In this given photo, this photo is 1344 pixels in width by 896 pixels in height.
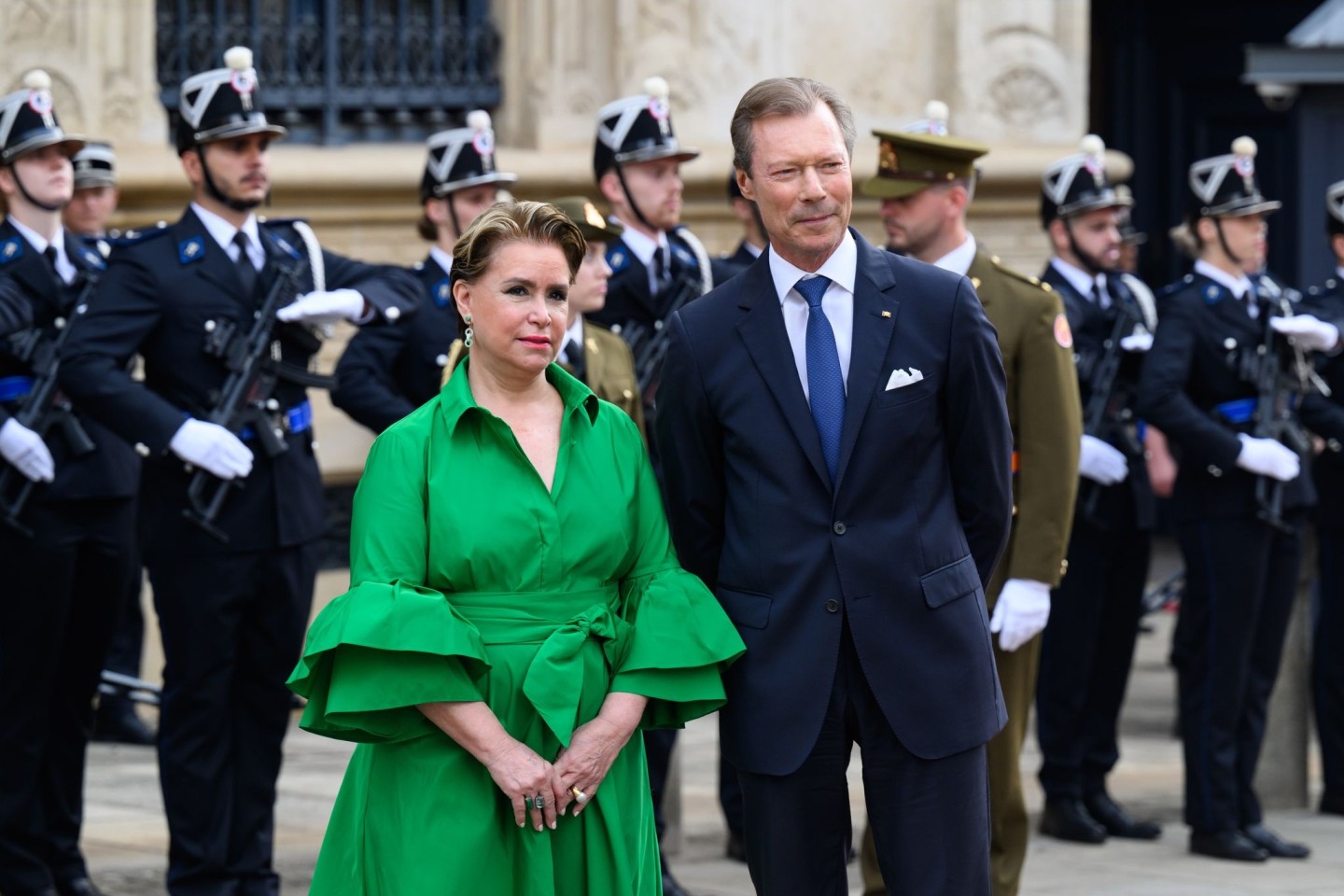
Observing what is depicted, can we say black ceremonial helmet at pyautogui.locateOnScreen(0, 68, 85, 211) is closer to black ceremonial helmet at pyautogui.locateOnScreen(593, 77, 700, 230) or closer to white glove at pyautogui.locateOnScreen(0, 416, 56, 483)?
white glove at pyautogui.locateOnScreen(0, 416, 56, 483)

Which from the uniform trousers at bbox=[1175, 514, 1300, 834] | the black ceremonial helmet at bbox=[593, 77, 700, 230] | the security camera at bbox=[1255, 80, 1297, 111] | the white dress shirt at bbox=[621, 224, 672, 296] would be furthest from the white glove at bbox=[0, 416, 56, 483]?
the security camera at bbox=[1255, 80, 1297, 111]

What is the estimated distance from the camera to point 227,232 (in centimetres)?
600

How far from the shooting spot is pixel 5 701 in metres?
6.17

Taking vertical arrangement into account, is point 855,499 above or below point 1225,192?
below

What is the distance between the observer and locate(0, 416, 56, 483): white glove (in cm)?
620

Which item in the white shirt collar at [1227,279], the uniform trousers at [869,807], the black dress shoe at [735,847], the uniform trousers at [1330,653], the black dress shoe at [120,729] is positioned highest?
the white shirt collar at [1227,279]

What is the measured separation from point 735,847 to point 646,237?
5.79 ft

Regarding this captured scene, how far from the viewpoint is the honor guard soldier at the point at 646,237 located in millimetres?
6922

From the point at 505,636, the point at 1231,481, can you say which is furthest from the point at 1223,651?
the point at 505,636

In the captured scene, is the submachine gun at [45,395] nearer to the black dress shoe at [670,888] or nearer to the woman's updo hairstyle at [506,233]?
the black dress shoe at [670,888]

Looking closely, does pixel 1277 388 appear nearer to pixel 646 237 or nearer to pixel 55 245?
pixel 646 237

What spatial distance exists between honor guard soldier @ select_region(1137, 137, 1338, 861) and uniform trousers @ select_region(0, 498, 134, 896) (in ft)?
9.90

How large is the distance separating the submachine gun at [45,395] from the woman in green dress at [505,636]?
243 centimetres

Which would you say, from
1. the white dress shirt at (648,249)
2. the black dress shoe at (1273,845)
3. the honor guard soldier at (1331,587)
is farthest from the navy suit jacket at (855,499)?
the honor guard soldier at (1331,587)
